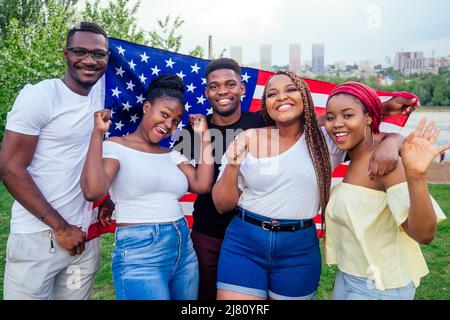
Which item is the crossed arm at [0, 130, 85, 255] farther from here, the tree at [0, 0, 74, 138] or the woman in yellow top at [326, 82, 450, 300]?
the tree at [0, 0, 74, 138]

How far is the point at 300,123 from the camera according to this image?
9.12 ft

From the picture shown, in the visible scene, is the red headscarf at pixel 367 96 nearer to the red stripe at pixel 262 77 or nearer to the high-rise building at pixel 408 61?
the red stripe at pixel 262 77

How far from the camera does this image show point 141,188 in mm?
2629

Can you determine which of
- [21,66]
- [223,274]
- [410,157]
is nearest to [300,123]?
[410,157]

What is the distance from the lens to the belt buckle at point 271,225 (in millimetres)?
2545

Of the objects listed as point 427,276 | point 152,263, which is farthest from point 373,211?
point 427,276

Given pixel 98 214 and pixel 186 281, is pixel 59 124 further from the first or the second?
pixel 186 281

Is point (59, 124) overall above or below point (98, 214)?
above

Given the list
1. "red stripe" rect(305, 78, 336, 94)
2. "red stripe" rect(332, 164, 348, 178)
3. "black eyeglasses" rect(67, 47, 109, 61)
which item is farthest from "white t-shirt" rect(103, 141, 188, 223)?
"red stripe" rect(305, 78, 336, 94)

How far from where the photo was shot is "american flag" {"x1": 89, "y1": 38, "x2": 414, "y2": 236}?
390cm

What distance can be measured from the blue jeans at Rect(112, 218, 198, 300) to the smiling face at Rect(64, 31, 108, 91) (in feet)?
3.68

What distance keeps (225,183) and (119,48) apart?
2075 mm

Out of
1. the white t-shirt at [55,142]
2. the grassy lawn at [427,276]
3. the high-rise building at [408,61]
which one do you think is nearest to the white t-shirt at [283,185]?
the white t-shirt at [55,142]

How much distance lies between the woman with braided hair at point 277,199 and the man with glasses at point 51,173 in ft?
3.47
